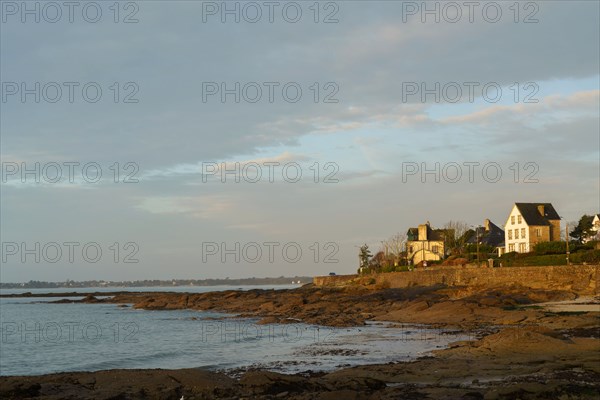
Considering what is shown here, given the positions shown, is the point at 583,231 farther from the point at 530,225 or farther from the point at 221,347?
the point at 221,347

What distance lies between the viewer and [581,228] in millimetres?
87500

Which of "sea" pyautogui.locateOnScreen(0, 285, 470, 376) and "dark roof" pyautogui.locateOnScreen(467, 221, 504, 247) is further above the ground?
"dark roof" pyautogui.locateOnScreen(467, 221, 504, 247)

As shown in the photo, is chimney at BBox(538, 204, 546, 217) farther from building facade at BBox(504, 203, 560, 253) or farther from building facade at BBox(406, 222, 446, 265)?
building facade at BBox(406, 222, 446, 265)

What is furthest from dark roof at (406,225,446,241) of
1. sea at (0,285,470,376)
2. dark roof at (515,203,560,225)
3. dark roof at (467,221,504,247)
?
sea at (0,285,470,376)

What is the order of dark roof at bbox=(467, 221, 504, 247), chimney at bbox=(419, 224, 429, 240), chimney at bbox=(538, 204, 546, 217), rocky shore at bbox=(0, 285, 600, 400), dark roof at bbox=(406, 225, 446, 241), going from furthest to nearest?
dark roof at bbox=(406, 225, 446, 241)
chimney at bbox=(419, 224, 429, 240)
dark roof at bbox=(467, 221, 504, 247)
chimney at bbox=(538, 204, 546, 217)
rocky shore at bbox=(0, 285, 600, 400)

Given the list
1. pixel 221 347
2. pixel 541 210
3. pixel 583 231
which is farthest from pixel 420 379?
pixel 541 210

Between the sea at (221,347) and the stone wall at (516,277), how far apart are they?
2040cm

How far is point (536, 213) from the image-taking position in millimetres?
93812

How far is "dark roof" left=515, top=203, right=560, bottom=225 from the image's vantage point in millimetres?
92188

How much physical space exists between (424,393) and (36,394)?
12.5 m

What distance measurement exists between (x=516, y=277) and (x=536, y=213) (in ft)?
105

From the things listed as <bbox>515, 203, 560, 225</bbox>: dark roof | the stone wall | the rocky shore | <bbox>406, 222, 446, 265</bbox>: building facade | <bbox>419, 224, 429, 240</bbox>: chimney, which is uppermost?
<bbox>515, 203, 560, 225</bbox>: dark roof

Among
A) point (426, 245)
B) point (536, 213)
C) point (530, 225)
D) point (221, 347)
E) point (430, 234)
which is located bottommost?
point (221, 347)

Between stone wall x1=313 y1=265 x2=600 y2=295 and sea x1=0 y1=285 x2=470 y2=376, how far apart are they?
2040cm
